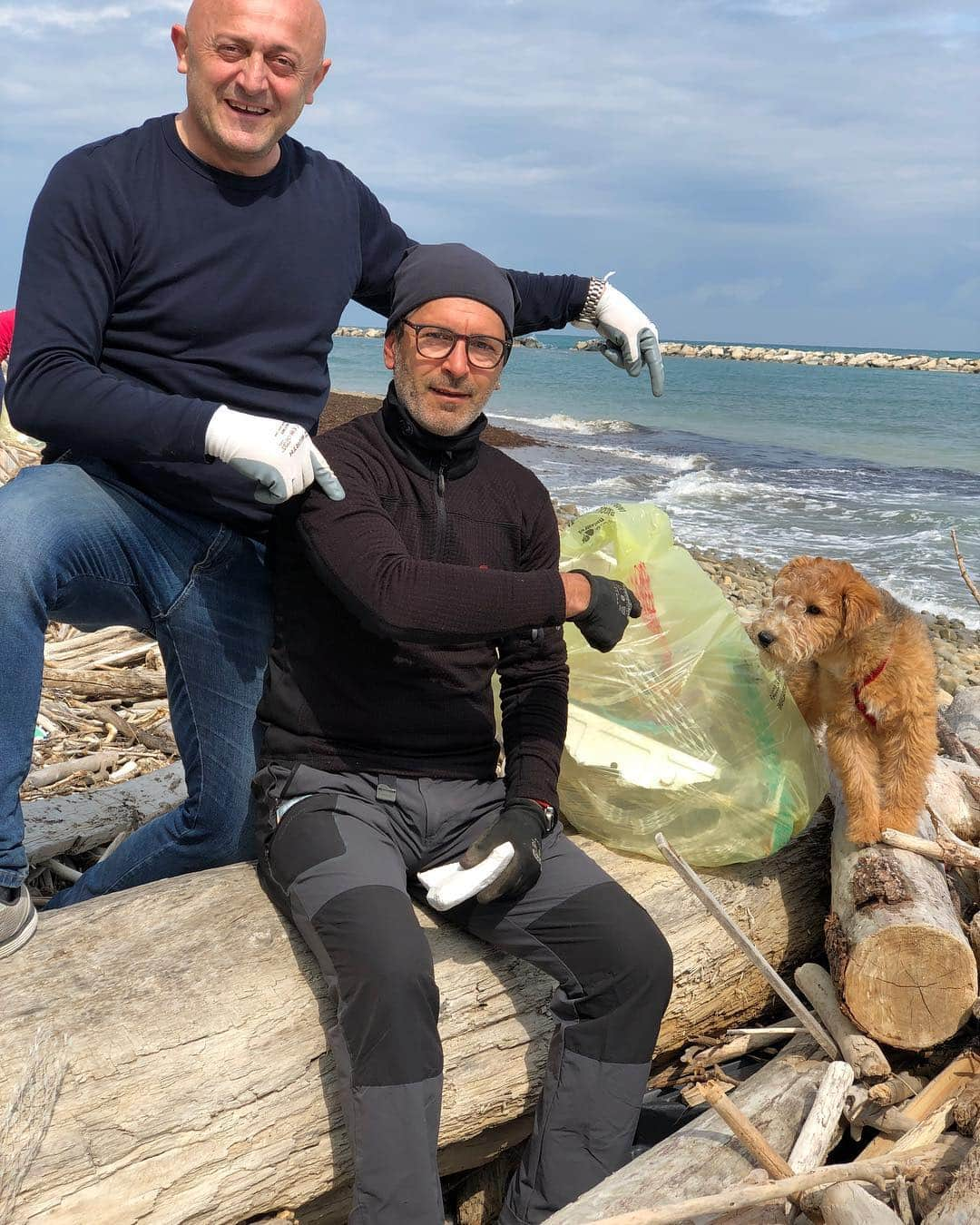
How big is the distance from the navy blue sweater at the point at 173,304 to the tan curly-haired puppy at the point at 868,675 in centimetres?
177

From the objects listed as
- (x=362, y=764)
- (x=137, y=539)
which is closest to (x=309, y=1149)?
(x=362, y=764)

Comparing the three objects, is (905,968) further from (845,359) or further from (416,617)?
(845,359)

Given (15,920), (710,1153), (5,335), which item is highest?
(5,335)

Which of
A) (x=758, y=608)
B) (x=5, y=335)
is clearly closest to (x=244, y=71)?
(x=5, y=335)

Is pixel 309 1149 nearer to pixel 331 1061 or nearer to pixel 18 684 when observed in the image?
pixel 331 1061

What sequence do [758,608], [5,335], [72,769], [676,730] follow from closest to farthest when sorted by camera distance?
[676,730]
[5,335]
[72,769]
[758,608]

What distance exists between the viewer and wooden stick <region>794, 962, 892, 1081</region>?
290 centimetres

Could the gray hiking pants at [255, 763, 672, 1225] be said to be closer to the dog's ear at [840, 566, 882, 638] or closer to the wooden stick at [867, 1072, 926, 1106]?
the wooden stick at [867, 1072, 926, 1106]

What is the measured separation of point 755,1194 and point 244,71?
3043 mm

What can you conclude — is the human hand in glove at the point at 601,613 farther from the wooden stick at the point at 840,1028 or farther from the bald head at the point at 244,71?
the bald head at the point at 244,71

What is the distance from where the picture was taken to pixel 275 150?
3141 mm

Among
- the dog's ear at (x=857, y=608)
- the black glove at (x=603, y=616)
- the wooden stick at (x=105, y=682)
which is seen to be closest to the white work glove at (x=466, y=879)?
the black glove at (x=603, y=616)

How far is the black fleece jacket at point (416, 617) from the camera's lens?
2775 millimetres

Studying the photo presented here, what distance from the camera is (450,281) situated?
3014 millimetres
